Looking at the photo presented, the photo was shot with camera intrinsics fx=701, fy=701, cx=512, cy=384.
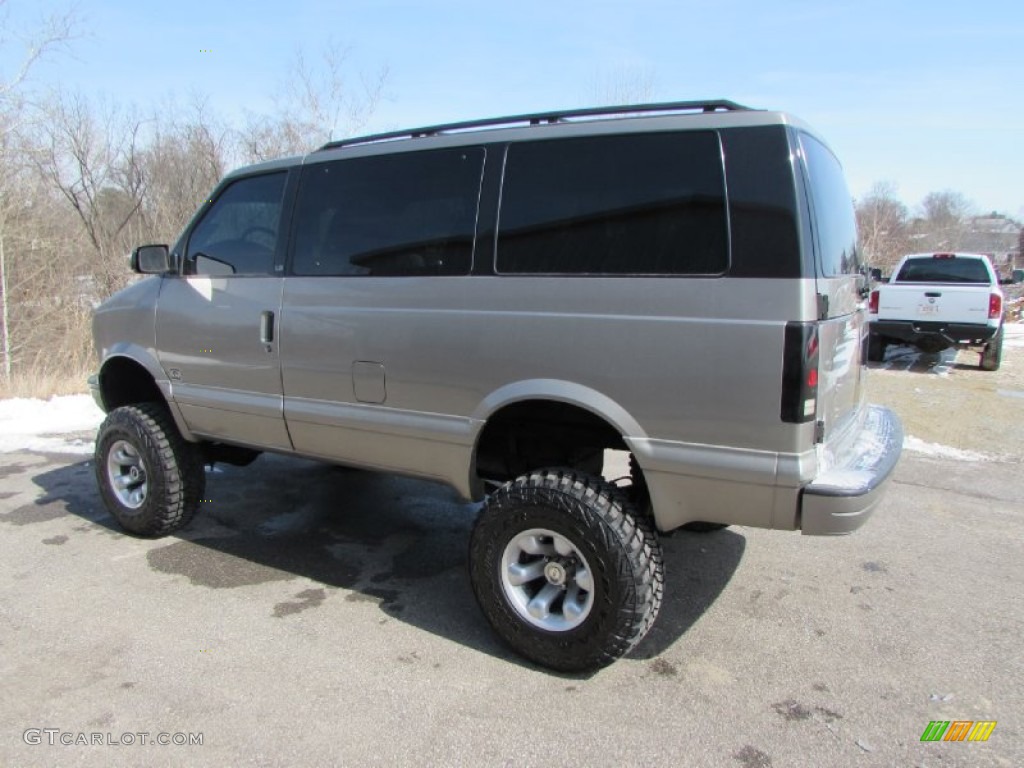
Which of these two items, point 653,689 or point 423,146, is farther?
point 423,146

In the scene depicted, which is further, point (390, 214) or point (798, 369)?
point (390, 214)

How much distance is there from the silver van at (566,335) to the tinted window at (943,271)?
916 centimetres

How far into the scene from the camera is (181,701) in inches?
107

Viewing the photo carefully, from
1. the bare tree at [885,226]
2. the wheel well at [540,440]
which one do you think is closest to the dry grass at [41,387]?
the wheel well at [540,440]

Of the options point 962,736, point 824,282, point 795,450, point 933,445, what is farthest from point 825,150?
point 933,445

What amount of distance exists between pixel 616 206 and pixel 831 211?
0.98 m

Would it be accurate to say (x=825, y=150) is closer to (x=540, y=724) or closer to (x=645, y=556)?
(x=645, y=556)

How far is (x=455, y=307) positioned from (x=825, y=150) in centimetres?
176

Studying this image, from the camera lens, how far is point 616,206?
9.08 feet

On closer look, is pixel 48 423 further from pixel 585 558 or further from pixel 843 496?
pixel 843 496

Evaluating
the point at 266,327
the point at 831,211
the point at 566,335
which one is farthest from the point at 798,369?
the point at 266,327

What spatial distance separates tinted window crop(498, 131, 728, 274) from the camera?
8.58 ft

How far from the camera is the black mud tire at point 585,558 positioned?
9.01 ft

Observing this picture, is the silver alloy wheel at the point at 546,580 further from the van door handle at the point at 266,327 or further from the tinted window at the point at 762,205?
the van door handle at the point at 266,327
